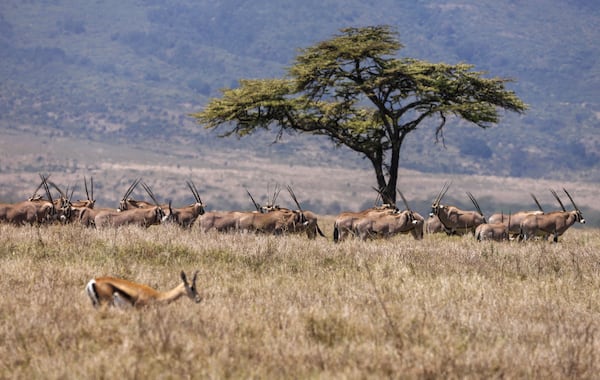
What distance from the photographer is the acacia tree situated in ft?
136

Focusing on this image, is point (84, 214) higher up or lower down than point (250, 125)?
lower down

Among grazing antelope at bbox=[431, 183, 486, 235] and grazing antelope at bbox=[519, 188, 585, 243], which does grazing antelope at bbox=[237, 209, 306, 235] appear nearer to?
grazing antelope at bbox=[431, 183, 486, 235]

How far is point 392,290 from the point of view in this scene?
13.5m

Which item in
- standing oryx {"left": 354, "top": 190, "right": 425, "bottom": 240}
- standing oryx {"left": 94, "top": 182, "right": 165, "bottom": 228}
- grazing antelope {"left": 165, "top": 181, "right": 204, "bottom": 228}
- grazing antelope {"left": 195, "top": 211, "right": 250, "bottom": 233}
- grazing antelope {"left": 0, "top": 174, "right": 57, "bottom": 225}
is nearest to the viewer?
standing oryx {"left": 354, "top": 190, "right": 425, "bottom": 240}

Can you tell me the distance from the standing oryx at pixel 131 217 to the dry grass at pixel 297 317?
22.2 feet

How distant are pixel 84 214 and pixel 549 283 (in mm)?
14068

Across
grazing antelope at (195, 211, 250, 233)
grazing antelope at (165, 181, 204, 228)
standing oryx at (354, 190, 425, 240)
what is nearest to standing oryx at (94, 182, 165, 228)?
grazing antelope at (165, 181, 204, 228)

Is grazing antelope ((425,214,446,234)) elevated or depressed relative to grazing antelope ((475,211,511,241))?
depressed

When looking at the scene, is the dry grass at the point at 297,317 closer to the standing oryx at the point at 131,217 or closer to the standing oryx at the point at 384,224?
the standing oryx at the point at 384,224

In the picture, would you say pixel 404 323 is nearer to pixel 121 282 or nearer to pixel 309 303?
pixel 309 303

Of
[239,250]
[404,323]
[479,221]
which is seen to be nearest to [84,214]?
[239,250]

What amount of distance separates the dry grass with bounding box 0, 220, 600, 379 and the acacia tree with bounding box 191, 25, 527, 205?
78.3ft

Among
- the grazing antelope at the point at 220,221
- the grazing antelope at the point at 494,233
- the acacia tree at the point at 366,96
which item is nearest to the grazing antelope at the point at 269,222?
the grazing antelope at the point at 220,221

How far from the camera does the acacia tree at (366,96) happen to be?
41.4m
